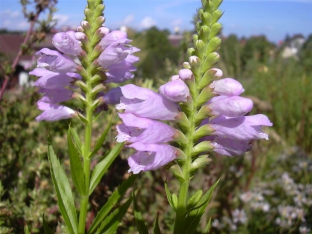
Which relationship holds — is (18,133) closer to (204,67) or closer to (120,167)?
(120,167)

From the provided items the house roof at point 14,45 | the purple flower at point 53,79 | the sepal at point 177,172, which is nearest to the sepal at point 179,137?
the sepal at point 177,172

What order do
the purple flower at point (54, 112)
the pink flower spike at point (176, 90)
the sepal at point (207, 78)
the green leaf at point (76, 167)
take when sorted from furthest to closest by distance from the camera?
the purple flower at point (54, 112)
the green leaf at point (76, 167)
the sepal at point (207, 78)
the pink flower spike at point (176, 90)

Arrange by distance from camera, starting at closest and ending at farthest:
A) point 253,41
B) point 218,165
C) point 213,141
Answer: point 213,141, point 218,165, point 253,41

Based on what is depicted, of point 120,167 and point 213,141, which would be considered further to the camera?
point 120,167

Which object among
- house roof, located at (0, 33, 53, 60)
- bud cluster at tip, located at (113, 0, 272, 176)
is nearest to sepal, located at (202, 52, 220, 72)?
bud cluster at tip, located at (113, 0, 272, 176)

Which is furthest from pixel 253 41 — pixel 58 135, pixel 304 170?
pixel 58 135

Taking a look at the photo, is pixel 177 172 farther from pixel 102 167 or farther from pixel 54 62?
pixel 54 62

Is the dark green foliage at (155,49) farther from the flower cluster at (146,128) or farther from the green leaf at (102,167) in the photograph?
the flower cluster at (146,128)
